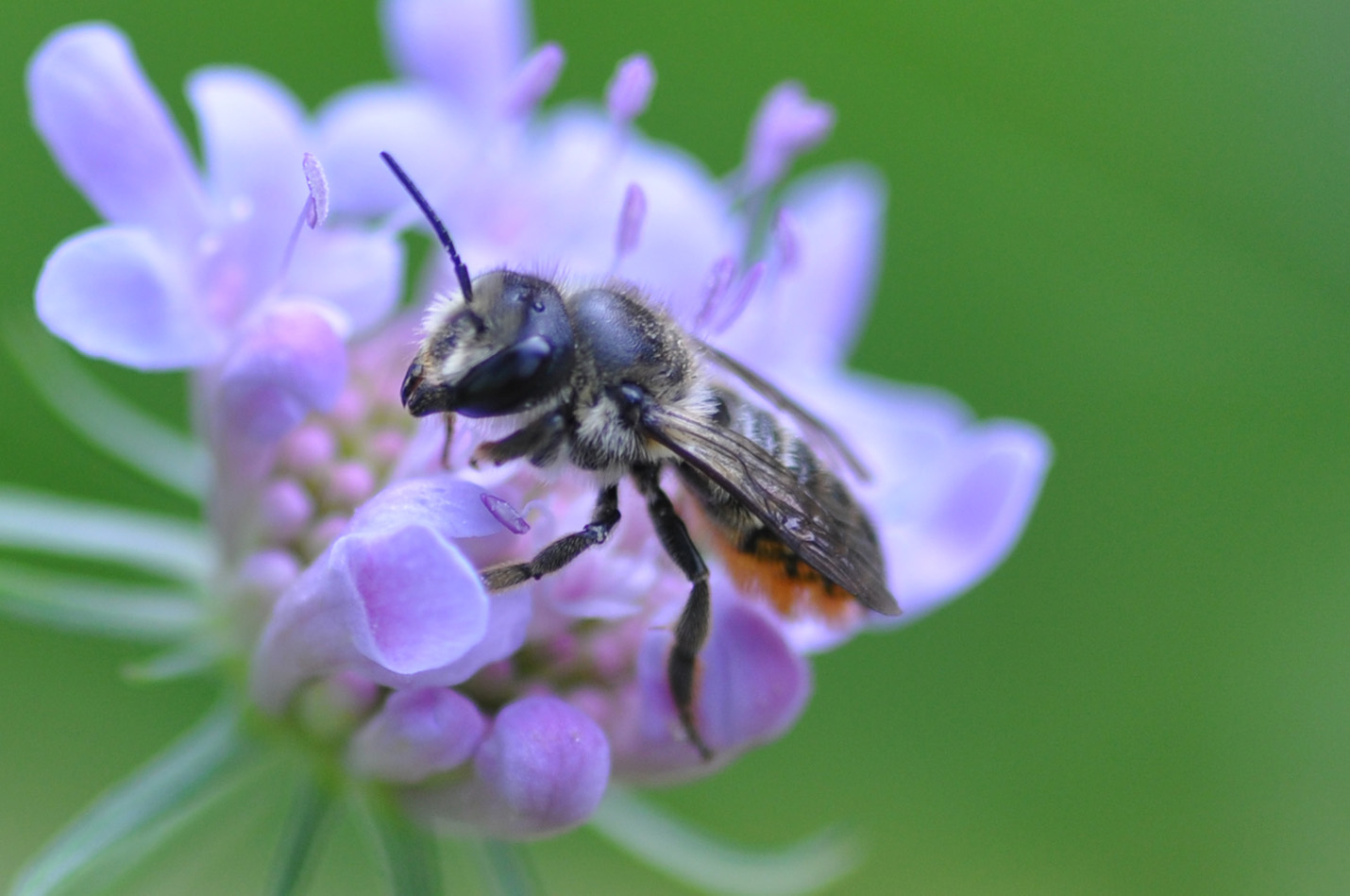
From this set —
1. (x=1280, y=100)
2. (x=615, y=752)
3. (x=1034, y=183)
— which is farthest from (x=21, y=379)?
(x=1280, y=100)

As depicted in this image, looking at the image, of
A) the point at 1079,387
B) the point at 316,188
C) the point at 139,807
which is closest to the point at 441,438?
the point at 316,188

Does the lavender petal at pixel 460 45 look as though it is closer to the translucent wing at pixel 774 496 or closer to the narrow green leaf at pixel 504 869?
the translucent wing at pixel 774 496

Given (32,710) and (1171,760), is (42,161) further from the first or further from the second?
(1171,760)

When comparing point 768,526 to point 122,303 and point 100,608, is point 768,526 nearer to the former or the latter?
point 122,303

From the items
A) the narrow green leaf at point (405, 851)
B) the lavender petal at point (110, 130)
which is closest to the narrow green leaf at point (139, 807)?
the narrow green leaf at point (405, 851)

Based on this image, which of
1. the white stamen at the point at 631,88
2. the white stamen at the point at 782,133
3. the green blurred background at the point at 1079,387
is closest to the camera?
the white stamen at the point at 631,88

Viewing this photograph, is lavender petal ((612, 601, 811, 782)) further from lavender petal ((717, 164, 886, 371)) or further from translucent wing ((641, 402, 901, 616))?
lavender petal ((717, 164, 886, 371))
